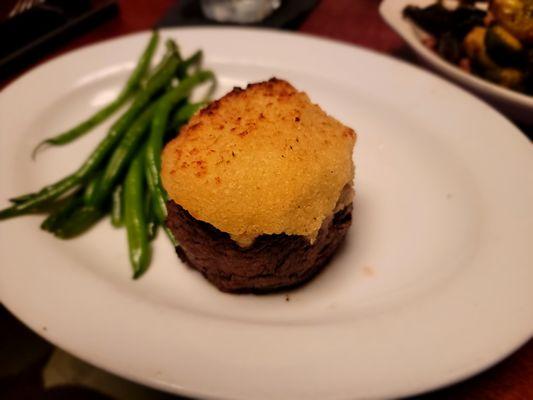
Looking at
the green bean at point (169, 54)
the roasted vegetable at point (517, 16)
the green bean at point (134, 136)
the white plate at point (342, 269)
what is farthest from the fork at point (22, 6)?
the roasted vegetable at point (517, 16)

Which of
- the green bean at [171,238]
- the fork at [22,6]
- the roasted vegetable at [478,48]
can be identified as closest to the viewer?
the green bean at [171,238]

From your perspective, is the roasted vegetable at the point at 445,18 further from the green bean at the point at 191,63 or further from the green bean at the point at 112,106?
the green bean at the point at 112,106

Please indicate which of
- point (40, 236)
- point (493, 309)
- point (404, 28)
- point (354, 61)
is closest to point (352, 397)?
point (493, 309)

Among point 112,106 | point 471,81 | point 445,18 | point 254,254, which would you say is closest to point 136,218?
point 254,254

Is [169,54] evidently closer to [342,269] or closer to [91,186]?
[91,186]

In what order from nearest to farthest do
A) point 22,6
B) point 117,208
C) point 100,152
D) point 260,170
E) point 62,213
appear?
point 260,170
point 62,213
point 117,208
point 100,152
point 22,6

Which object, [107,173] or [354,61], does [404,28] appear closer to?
[354,61]

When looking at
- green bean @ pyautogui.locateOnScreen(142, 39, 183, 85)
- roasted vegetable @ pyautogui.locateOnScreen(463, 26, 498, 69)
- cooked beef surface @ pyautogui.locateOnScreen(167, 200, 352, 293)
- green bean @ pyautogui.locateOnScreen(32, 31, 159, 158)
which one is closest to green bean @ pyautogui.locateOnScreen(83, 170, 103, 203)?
green bean @ pyautogui.locateOnScreen(32, 31, 159, 158)
